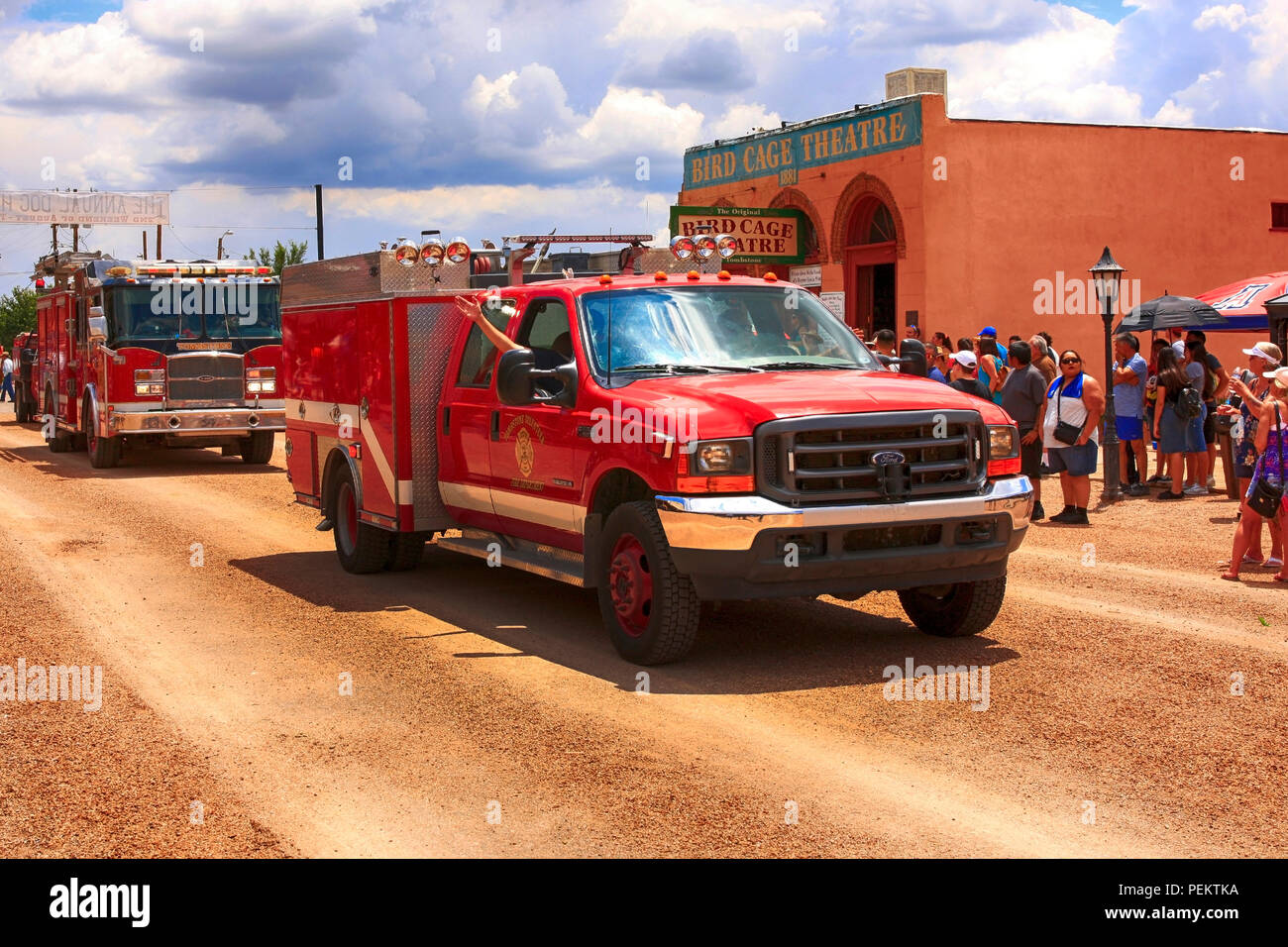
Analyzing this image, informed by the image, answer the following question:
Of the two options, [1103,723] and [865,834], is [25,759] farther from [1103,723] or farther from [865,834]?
[1103,723]

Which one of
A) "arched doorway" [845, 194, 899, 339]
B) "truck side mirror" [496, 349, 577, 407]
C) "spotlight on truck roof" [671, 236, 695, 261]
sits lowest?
"truck side mirror" [496, 349, 577, 407]

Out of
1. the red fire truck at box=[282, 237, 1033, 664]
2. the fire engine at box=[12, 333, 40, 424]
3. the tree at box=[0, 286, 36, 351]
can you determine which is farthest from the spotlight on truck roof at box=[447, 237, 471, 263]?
the tree at box=[0, 286, 36, 351]

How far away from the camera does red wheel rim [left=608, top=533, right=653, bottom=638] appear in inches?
318

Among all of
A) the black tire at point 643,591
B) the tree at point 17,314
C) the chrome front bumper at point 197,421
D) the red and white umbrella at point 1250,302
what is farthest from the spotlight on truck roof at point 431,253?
the tree at point 17,314

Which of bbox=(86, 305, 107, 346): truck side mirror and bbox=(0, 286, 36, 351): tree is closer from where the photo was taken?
bbox=(86, 305, 107, 346): truck side mirror

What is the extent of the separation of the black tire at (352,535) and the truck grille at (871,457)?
465 centimetres

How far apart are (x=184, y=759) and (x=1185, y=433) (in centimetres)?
1234

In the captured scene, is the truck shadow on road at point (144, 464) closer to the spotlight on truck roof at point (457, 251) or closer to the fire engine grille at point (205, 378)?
the fire engine grille at point (205, 378)

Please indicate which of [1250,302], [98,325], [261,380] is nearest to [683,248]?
[261,380]

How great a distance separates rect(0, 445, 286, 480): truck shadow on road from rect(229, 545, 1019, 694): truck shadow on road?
9660 mm

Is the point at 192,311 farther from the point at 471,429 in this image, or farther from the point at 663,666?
the point at 663,666

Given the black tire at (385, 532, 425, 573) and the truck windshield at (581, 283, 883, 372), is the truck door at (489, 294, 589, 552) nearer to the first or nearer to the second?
the truck windshield at (581, 283, 883, 372)

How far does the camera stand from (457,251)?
10.7 metres

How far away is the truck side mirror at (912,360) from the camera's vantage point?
918 centimetres
